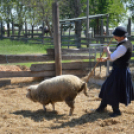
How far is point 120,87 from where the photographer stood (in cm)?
422

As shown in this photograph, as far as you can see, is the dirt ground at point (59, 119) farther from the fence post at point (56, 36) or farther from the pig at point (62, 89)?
the fence post at point (56, 36)

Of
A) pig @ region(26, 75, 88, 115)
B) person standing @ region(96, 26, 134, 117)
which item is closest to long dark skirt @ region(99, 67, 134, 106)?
person standing @ region(96, 26, 134, 117)

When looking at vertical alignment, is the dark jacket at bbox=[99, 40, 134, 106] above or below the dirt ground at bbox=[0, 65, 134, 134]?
above

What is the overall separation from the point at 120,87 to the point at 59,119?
139cm

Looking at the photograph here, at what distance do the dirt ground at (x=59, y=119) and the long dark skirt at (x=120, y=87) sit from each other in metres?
0.36

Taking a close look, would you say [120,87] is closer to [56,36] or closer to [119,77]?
[119,77]

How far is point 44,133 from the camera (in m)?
3.54

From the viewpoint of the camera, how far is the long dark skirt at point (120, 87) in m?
4.15

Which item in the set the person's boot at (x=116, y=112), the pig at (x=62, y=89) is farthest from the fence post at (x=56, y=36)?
the person's boot at (x=116, y=112)

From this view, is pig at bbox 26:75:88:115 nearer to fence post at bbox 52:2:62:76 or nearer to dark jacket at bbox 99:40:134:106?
dark jacket at bbox 99:40:134:106

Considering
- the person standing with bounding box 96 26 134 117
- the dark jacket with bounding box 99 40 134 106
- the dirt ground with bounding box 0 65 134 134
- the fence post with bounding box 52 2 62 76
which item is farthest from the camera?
the fence post with bounding box 52 2 62 76

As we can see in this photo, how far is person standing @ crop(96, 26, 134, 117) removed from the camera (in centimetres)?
394

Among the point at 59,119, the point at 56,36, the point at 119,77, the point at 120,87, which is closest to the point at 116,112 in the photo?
the point at 120,87

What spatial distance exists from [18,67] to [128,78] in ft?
17.9
